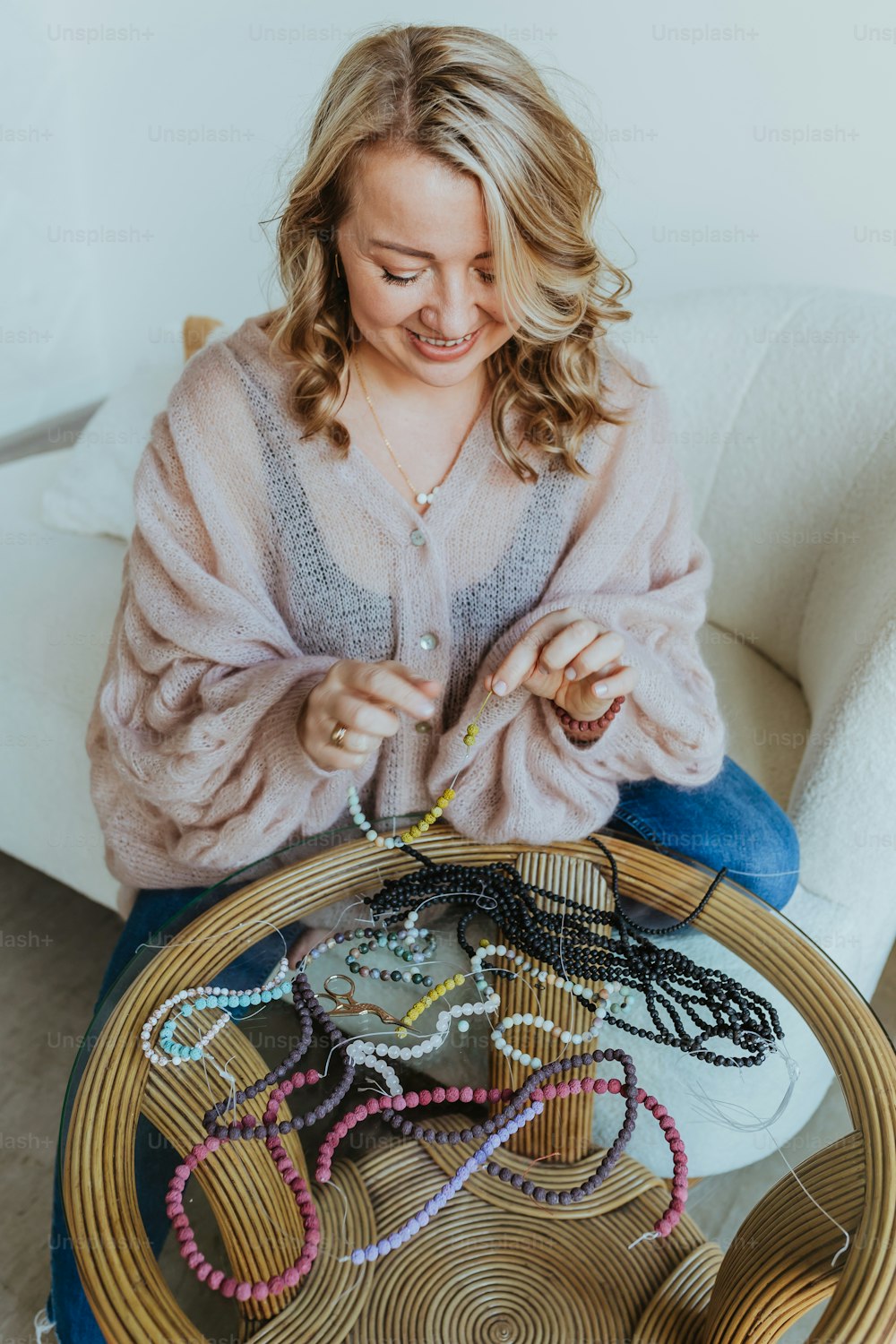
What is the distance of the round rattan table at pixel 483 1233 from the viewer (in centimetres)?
76

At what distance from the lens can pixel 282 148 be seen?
1910 millimetres

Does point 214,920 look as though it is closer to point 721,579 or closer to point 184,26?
point 721,579

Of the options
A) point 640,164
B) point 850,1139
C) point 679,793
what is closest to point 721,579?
point 679,793

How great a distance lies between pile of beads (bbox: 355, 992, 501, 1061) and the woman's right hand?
233mm

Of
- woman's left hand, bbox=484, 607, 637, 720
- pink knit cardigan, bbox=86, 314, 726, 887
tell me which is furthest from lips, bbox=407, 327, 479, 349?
woman's left hand, bbox=484, 607, 637, 720

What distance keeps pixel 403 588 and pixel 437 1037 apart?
0.44 meters

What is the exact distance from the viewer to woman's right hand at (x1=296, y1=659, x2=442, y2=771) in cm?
94

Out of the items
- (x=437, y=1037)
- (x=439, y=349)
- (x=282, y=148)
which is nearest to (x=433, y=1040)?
(x=437, y=1037)

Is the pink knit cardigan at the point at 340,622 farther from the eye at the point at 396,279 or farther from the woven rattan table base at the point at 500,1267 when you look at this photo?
the woven rattan table base at the point at 500,1267

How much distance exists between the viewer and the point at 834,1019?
92 cm

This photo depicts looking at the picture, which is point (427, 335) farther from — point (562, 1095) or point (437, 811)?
point (562, 1095)

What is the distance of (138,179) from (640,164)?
100 centimetres

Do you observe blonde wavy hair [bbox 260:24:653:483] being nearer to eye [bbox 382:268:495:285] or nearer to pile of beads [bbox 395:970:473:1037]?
eye [bbox 382:268:495:285]

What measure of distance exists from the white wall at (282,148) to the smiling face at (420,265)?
22cm
